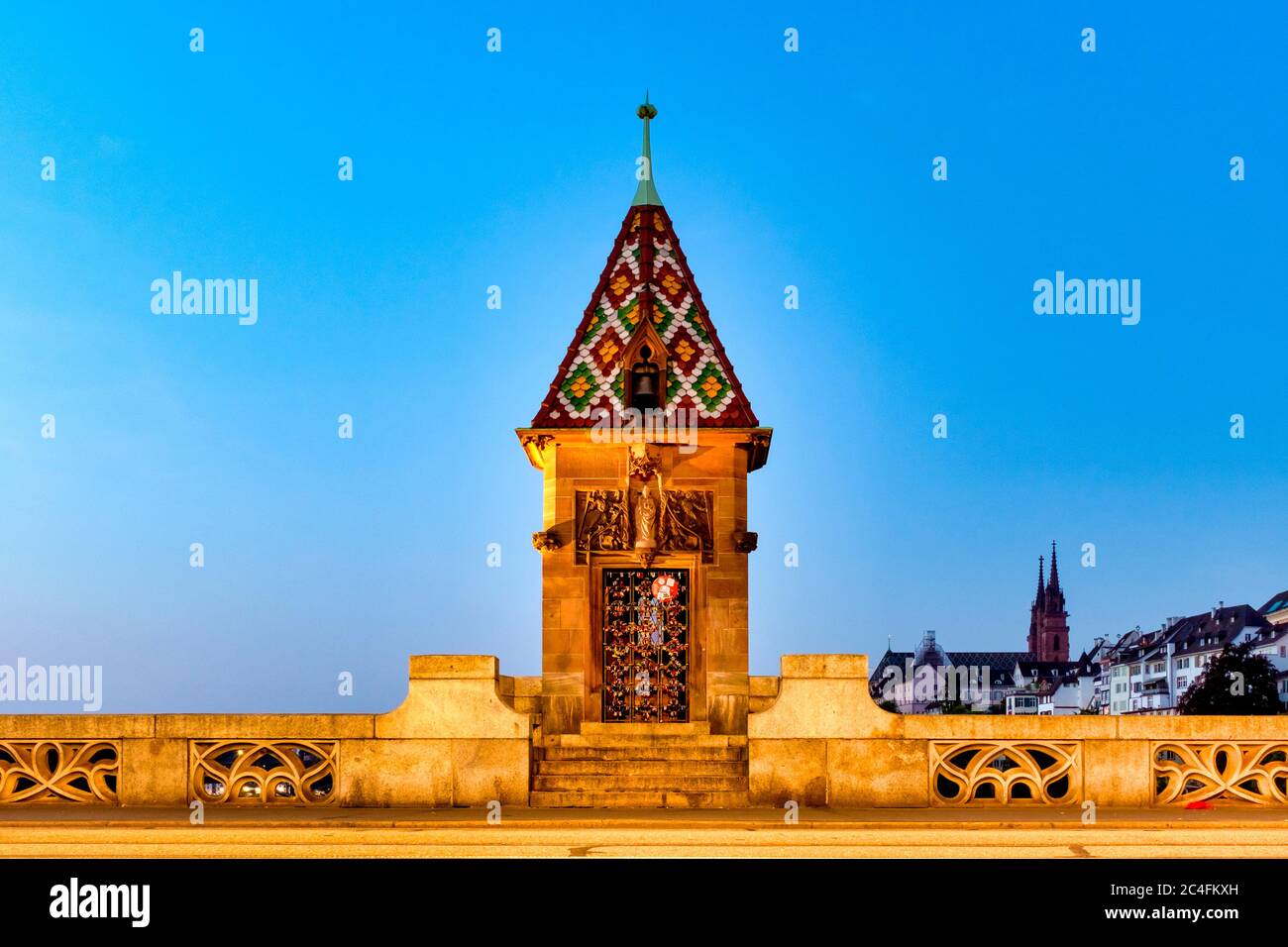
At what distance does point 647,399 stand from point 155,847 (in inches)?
439

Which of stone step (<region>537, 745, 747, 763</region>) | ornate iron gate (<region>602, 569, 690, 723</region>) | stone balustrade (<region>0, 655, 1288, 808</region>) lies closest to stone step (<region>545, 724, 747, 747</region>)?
stone step (<region>537, 745, 747, 763</region>)

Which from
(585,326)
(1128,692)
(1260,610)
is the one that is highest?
(585,326)

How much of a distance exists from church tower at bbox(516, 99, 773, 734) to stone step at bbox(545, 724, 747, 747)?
0.41m

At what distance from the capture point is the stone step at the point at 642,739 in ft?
66.6

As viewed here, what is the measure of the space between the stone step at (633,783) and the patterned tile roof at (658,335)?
533 cm

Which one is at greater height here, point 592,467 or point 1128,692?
point 592,467

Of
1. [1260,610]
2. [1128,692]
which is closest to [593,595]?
[1260,610]

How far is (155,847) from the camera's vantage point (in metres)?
13.4

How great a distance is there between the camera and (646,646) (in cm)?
2170

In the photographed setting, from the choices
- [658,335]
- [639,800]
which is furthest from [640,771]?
[658,335]

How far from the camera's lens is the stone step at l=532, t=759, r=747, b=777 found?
19.7 metres
